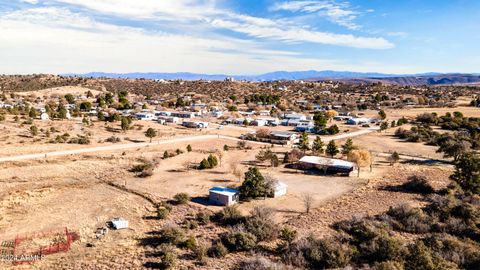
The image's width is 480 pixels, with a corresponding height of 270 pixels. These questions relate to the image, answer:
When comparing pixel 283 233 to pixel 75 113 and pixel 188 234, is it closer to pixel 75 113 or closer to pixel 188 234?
pixel 188 234

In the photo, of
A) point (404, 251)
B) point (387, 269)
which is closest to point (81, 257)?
point (387, 269)

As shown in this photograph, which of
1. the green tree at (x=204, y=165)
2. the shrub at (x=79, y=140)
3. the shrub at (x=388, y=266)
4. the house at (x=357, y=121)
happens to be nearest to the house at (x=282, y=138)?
the green tree at (x=204, y=165)

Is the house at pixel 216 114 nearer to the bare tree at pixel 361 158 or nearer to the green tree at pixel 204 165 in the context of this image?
the green tree at pixel 204 165

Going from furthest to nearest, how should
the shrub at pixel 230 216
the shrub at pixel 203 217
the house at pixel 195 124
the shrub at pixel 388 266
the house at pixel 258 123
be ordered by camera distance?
the house at pixel 258 123
the house at pixel 195 124
the shrub at pixel 203 217
the shrub at pixel 230 216
the shrub at pixel 388 266

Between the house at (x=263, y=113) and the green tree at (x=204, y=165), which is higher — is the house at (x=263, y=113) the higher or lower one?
the higher one

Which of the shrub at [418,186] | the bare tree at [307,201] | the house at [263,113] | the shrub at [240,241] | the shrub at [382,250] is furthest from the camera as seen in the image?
the house at [263,113]

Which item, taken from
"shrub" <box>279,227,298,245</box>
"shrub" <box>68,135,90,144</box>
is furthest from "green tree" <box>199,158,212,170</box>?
"shrub" <box>68,135,90,144</box>

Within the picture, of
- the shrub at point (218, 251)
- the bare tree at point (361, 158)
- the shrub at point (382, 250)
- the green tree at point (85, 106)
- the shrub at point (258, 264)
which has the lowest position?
the shrub at point (218, 251)
